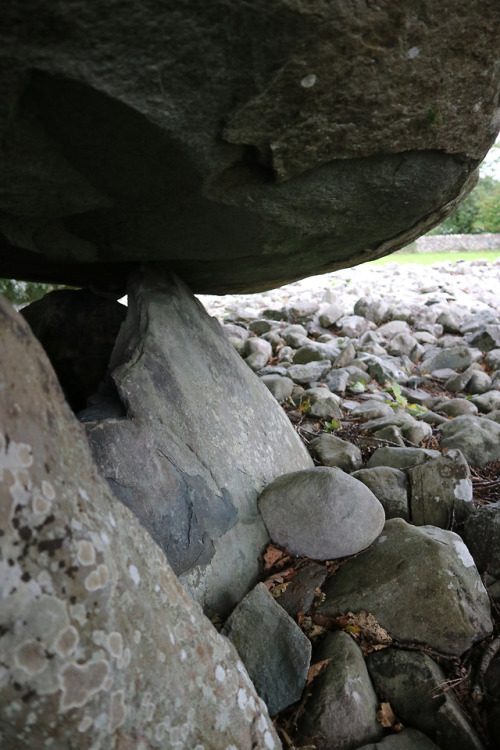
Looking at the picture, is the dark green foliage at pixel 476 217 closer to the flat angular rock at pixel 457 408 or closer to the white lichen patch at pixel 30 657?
the flat angular rock at pixel 457 408

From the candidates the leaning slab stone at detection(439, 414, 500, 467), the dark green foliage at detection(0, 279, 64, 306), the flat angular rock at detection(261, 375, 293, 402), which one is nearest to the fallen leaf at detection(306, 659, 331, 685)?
the leaning slab stone at detection(439, 414, 500, 467)

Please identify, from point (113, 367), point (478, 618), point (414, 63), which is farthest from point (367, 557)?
point (414, 63)

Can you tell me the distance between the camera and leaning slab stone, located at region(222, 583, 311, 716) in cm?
190

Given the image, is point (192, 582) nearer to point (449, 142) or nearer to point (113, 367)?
point (113, 367)

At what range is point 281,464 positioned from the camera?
2812 millimetres

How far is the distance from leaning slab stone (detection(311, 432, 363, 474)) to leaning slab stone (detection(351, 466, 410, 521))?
0.36 metres

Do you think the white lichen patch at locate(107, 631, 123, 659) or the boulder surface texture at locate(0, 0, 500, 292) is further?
the boulder surface texture at locate(0, 0, 500, 292)

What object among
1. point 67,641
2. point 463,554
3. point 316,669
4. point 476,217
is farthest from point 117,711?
point 476,217

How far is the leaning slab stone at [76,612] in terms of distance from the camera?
1.17 metres

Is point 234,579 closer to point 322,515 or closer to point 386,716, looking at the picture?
point 322,515

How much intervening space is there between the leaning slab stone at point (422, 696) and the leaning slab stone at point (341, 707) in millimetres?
61

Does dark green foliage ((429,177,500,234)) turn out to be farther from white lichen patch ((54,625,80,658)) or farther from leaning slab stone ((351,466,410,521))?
white lichen patch ((54,625,80,658))

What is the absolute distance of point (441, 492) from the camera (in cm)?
275

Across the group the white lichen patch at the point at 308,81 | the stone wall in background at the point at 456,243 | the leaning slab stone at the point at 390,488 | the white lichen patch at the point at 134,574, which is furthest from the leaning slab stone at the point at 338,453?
the stone wall in background at the point at 456,243
